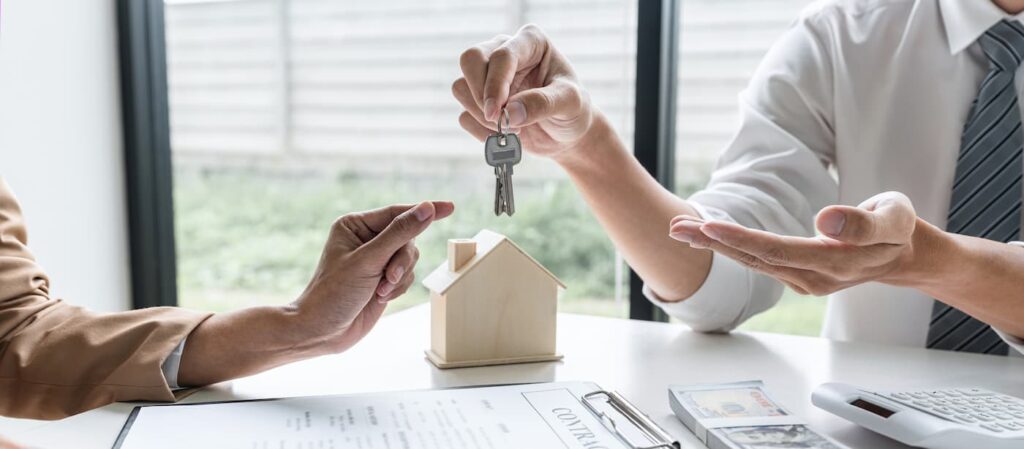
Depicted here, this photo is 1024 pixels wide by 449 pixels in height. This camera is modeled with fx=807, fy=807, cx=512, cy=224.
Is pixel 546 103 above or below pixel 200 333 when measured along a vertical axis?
above

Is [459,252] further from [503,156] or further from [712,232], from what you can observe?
[712,232]

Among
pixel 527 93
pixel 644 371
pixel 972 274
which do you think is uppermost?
pixel 527 93

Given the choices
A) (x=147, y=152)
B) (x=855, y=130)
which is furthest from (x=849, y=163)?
(x=147, y=152)

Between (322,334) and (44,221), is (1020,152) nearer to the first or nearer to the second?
A: (322,334)

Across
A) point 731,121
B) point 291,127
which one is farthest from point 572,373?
point 291,127

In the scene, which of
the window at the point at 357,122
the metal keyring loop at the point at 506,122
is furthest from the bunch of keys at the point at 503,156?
the window at the point at 357,122

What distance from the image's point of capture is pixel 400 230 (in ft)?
2.75

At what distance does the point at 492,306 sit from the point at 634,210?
1.01 feet

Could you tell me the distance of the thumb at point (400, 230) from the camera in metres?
0.84

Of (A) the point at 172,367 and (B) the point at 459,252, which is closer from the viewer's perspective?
(A) the point at 172,367

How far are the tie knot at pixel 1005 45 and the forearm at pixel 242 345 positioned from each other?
102 centimetres

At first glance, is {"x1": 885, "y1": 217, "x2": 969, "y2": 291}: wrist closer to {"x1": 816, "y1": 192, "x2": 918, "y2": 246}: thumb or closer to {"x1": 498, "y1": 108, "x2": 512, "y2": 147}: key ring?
{"x1": 816, "y1": 192, "x2": 918, "y2": 246}: thumb

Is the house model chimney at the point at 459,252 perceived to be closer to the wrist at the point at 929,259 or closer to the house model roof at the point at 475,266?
the house model roof at the point at 475,266

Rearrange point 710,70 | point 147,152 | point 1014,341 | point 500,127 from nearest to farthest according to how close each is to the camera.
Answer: point 500,127
point 1014,341
point 710,70
point 147,152
